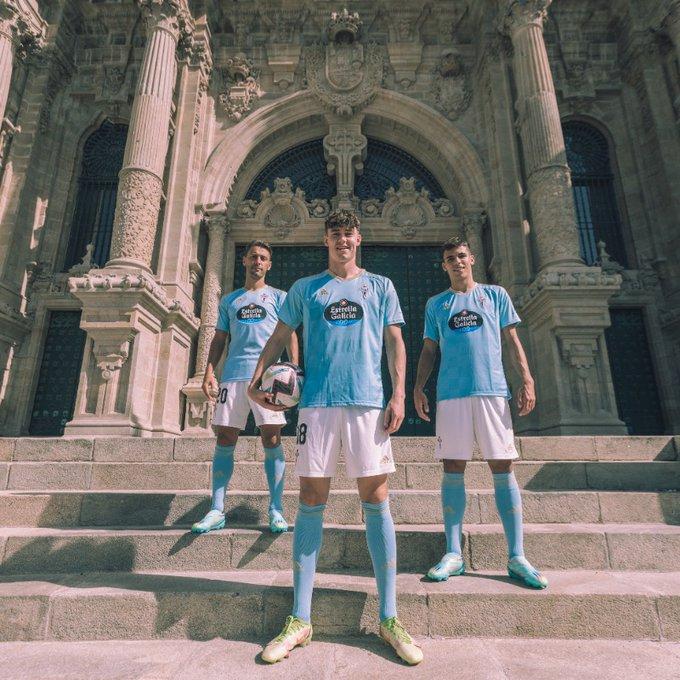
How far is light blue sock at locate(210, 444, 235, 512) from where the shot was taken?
3.84 metres

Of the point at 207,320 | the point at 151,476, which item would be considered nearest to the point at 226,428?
the point at 151,476

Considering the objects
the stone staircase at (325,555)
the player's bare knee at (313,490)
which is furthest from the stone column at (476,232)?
the player's bare knee at (313,490)

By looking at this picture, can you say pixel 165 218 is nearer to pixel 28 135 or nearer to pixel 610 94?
pixel 28 135

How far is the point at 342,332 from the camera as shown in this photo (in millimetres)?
2844

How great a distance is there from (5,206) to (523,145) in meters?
11.7

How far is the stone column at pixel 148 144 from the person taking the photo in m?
8.37

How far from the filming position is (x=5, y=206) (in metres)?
10.0

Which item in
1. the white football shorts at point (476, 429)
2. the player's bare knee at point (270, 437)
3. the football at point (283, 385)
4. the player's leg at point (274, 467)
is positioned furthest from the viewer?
the player's bare knee at point (270, 437)

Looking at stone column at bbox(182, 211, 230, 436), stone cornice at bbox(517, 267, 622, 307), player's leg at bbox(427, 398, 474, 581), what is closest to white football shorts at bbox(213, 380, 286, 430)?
player's leg at bbox(427, 398, 474, 581)

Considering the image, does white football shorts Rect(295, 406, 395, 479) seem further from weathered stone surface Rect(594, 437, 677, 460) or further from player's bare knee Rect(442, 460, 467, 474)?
weathered stone surface Rect(594, 437, 677, 460)

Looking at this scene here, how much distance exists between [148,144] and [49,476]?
22.1 feet

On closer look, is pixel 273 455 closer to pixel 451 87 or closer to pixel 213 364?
pixel 213 364

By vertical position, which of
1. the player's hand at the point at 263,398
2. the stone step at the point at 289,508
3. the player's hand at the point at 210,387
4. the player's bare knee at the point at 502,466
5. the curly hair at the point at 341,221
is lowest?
the stone step at the point at 289,508

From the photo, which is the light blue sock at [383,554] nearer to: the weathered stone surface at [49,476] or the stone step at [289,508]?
the stone step at [289,508]
